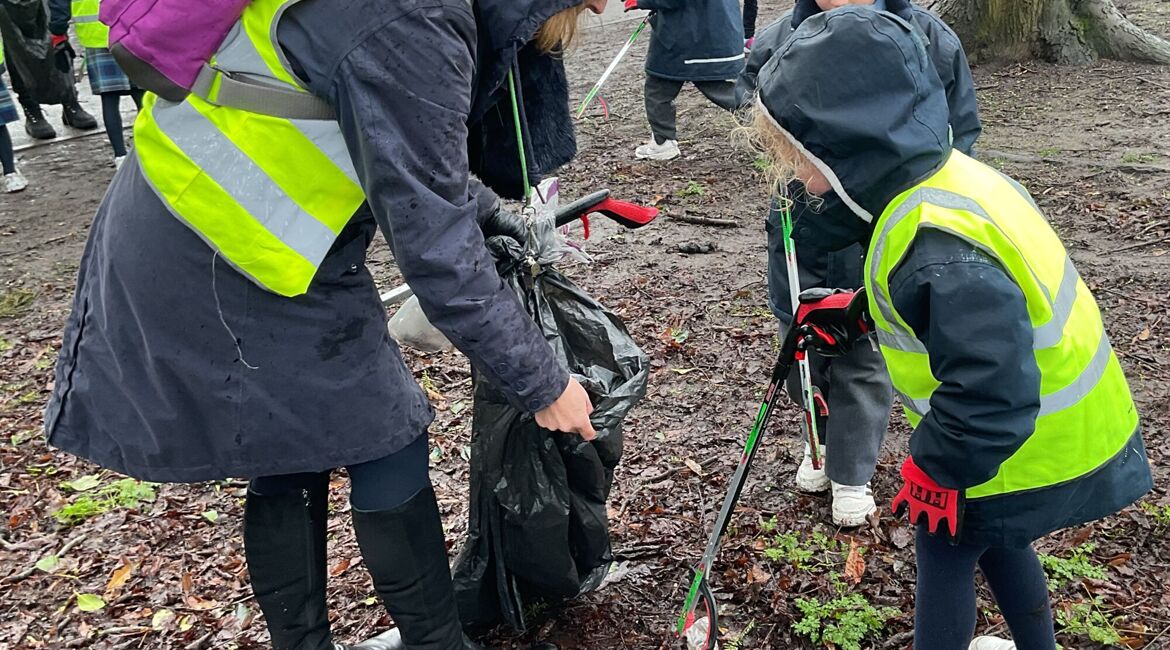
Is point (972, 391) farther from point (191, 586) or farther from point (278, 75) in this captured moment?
point (191, 586)

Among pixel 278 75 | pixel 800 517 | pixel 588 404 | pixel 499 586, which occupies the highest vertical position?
pixel 278 75

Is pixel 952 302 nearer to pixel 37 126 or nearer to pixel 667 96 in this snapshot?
pixel 667 96

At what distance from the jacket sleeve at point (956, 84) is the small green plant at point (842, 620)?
1235 mm

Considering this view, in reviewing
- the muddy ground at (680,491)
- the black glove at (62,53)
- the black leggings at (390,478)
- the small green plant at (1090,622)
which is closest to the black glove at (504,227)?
the black leggings at (390,478)

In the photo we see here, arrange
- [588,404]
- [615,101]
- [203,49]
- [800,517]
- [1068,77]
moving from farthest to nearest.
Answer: [615,101] → [1068,77] → [800,517] → [588,404] → [203,49]

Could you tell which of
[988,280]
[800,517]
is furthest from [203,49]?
[800,517]

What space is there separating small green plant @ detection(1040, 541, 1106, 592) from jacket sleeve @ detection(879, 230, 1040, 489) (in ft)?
3.73

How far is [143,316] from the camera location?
174cm

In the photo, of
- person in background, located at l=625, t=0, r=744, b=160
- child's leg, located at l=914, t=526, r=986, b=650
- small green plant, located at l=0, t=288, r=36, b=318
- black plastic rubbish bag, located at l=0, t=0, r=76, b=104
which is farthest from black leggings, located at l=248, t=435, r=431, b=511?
black plastic rubbish bag, located at l=0, t=0, r=76, b=104

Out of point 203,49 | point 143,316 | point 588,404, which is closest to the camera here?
point 203,49

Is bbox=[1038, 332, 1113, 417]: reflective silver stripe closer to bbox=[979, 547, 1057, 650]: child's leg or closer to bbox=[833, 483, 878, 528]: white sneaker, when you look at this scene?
bbox=[979, 547, 1057, 650]: child's leg

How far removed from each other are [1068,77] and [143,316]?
288 inches

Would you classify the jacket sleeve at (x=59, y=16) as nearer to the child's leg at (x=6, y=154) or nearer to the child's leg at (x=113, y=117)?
the child's leg at (x=113, y=117)

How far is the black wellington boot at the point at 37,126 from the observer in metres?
7.98
